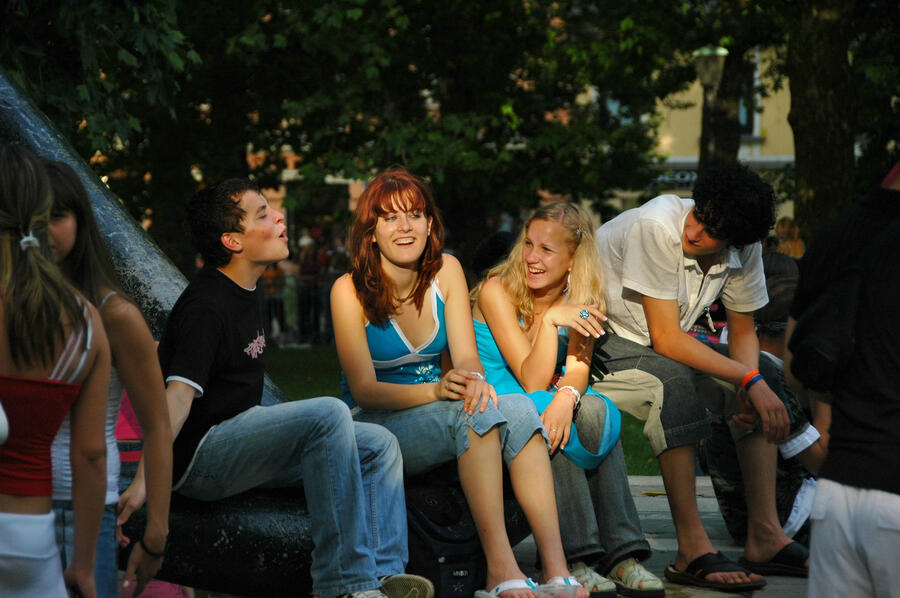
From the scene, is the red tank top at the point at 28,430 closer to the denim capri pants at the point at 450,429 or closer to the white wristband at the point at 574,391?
the denim capri pants at the point at 450,429

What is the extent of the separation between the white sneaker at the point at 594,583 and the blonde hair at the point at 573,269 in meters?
1.02

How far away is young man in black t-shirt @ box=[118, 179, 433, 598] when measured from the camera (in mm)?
3893

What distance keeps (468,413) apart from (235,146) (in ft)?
54.5

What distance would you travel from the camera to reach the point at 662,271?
4770mm

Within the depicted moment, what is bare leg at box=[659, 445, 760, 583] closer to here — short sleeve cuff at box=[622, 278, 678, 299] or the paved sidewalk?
the paved sidewalk

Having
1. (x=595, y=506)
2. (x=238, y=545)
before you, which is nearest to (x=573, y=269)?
(x=595, y=506)

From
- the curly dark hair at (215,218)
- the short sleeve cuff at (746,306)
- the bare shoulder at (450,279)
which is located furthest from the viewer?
the short sleeve cuff at (746,306)

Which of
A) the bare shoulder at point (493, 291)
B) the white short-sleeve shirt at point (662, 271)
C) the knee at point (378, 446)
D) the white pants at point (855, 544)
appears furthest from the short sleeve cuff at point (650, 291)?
the white pants at point (855, 544)

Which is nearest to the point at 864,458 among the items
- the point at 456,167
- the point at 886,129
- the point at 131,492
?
the point at 886,129

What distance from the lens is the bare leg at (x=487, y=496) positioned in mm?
4219

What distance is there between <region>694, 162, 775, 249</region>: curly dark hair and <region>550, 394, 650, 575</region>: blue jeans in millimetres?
806

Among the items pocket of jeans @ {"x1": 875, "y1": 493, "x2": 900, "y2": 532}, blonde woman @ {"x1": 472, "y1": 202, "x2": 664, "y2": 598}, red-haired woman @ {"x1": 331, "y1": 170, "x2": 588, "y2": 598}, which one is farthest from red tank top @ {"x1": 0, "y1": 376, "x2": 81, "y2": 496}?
blonde woman @ {"x1": 472, "y1": 202, "x2": 664, "y2": 598}

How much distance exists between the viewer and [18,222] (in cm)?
250

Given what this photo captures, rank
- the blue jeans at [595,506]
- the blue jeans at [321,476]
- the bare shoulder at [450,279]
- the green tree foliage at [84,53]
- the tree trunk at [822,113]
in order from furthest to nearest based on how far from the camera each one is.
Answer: the tree trunk at [822,113]
the green tree foliage at [84,53]
the bare shoulder at [450,279]
the blue jeans at [595,506]
the blue jeans at [321,476]
